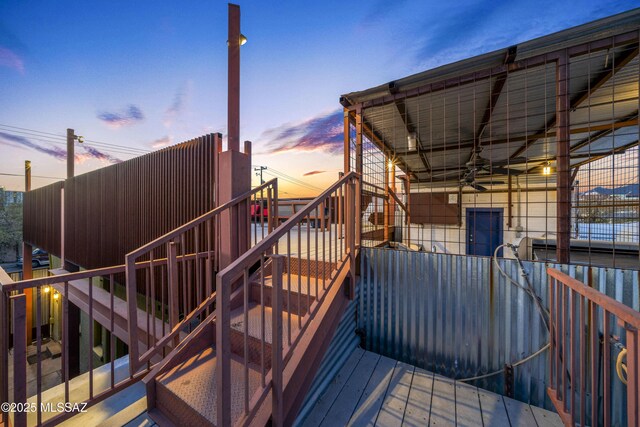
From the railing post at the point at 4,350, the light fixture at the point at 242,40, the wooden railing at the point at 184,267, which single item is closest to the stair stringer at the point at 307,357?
the wooden railing at the point at 184,267

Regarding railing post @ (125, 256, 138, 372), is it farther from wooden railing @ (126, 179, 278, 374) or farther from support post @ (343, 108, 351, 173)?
support post @ (343, 108, 351, 173)

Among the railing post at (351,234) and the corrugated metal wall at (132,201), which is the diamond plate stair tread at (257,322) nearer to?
the railing post at (351,234)

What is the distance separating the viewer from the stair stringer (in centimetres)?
157

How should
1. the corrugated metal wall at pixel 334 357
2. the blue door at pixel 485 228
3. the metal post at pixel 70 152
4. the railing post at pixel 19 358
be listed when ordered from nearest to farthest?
the railing post at pixel 19 358 < the corrugated metal wall at pixel 334 357 < the blue door at pixel 485 228 < the metal post at pixel 70 152

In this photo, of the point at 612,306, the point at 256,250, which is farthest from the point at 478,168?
the point at 256,250

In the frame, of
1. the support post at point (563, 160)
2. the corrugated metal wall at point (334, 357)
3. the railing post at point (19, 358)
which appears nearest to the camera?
the railing post at point (19, 358)

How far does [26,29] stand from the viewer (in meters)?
5.63

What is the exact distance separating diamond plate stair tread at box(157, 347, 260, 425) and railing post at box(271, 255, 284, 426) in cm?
29

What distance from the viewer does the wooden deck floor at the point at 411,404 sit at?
2.05 metres

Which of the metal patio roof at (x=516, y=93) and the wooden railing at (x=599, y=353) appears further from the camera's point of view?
the metal patio roof at (x=516, y=93)

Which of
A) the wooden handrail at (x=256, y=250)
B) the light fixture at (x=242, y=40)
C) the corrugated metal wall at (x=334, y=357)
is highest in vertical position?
the light fixture at (x=242, y=40)

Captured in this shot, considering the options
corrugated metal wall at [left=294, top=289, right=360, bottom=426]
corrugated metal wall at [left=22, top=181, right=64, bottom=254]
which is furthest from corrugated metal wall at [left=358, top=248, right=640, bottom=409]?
corrugated metal wall at [left=22, top=181, right=64, bottom=254]

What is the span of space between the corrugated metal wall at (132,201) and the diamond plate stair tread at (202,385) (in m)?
2.42

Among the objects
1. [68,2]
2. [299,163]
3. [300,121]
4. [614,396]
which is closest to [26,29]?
[68,2]
